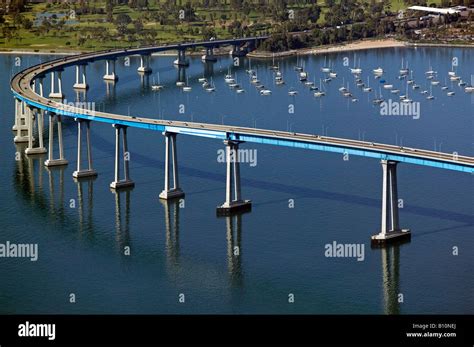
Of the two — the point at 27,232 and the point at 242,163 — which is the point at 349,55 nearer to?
the point at 242,163

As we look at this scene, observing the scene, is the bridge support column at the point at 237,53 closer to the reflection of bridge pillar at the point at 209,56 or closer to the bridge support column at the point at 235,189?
the reflection of bridge pillar at the point at 209,56

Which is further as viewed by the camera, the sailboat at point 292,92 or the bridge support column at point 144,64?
the bridge support column at point 144,64

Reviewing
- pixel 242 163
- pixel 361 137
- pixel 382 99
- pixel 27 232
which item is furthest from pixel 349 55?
pixel 27 232

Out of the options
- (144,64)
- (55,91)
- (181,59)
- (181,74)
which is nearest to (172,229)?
(55,91)

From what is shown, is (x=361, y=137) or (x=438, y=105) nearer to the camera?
(x=361, y=137)

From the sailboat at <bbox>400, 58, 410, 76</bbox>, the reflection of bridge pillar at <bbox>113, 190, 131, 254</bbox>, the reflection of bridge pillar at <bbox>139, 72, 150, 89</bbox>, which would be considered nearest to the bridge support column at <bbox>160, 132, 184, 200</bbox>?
the reflection of bridge pillar at <bbox>113, 190, 131, 254</bbox>

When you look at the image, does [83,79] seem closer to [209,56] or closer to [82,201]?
[209,56]

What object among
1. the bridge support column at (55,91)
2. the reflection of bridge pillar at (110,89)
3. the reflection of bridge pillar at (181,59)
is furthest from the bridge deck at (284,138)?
the reflection of bridge pillar at (181,59)
